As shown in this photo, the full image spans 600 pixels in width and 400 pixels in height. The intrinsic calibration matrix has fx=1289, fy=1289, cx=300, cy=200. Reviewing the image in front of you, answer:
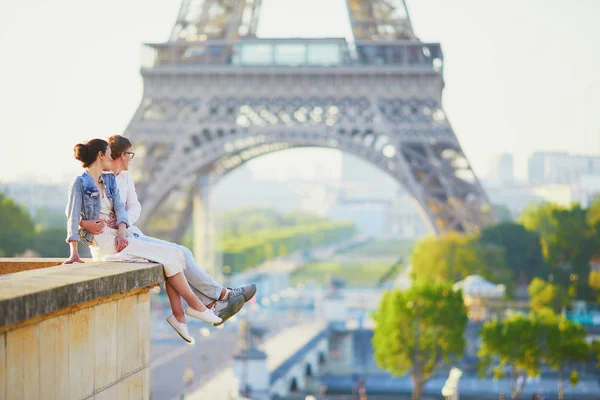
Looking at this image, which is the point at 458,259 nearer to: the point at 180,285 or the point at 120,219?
the point at 120,219

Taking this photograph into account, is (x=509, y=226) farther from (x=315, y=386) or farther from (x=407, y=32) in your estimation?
(x=315, y=386)

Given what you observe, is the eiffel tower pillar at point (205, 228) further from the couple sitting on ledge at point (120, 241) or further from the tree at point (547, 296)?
the couple sitting on ledge at point (120, 241)

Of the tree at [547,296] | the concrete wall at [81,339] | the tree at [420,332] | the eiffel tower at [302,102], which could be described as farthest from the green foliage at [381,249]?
the concrete wall at [81,339]

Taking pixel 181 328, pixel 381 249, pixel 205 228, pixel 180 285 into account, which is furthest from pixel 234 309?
pixel 381 249

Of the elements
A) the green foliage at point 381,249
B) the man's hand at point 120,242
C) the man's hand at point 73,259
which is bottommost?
the green foliage at point 381,249

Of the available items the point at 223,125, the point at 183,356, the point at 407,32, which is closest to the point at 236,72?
the point at 223,125

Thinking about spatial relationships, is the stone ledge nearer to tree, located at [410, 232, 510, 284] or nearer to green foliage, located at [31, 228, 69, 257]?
tree, located at [410, 232, 510, 284]

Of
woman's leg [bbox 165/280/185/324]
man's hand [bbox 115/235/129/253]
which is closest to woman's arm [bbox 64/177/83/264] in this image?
man's hand [bbox 115/235/129/253]

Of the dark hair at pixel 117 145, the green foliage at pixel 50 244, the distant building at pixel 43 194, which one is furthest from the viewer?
the distant building at pixel 43 194
